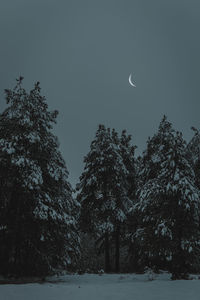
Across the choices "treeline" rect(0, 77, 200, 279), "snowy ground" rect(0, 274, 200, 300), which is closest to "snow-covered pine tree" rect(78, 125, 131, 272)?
"treeline" rect(0, 77, 200, 279)

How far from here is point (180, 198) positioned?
13.3 metres

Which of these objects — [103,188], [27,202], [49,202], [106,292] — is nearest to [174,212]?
[106,292]

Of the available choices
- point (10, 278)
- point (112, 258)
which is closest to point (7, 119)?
point (10, 278)

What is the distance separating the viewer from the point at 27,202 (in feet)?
46.0

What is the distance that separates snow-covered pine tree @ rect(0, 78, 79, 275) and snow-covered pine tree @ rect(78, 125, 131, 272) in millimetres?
6749

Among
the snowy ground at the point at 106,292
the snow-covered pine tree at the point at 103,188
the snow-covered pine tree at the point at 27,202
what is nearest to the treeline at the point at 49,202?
the snow-covered pine tree at the point at 27,202

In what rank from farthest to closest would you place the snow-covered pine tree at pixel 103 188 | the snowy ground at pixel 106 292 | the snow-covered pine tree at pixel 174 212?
the snow-covered pine tree at pixel 103 188 → the snow-covered pine tree at pixel 174 212 → the snowy ground at pixel 106 292

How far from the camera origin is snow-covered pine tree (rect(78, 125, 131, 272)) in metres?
22.3

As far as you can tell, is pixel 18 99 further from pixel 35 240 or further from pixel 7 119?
pixel 35 240

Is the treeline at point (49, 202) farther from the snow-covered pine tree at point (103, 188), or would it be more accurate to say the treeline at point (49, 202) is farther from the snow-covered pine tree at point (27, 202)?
the snow-covered pine tree at point (103, 188)

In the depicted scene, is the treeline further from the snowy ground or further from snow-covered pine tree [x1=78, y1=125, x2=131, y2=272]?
snow-covered pine tree [x1=78, y1=125, x2=131, y2=272]

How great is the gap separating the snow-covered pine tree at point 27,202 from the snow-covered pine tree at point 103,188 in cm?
675

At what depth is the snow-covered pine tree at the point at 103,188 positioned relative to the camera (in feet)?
73.3

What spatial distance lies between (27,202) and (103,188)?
1005 centimetres
